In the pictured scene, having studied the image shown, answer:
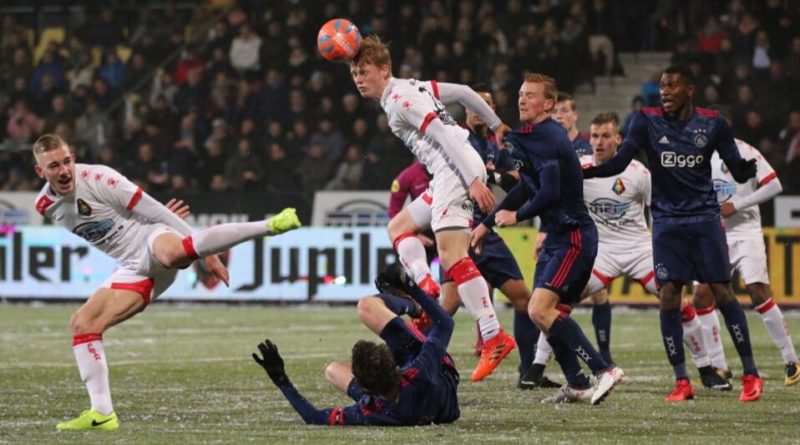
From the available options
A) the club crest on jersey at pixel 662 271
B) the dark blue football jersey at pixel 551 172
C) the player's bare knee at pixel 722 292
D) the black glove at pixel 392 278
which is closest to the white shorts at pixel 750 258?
the player's bare knee at pixel 722 292

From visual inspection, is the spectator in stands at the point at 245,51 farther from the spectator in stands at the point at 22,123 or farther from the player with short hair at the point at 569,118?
the player with short hair at the point at 569,118

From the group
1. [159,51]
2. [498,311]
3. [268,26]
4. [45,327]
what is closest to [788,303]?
[498,311]

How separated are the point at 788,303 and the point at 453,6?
8.28 m

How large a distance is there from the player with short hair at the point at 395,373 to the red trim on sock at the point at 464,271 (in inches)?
64.5

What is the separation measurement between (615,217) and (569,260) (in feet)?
9.95

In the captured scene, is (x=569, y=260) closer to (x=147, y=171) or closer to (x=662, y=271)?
(x=662, y=271)

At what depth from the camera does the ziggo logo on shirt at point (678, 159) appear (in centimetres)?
1018

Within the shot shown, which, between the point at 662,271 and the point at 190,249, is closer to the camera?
the point at 190,249

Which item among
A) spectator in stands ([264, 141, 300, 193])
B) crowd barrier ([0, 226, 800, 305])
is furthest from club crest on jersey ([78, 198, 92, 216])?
spectator in stands ([264, 141, 300, 193])

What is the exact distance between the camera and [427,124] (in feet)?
33.6

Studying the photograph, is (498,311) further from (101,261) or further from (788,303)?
(101,261)

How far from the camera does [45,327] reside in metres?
18.0

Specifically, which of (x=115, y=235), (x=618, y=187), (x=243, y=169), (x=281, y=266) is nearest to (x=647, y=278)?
(x=618, y=187)

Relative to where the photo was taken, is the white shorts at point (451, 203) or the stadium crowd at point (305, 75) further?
the stadium crowd at point (305, 75)
